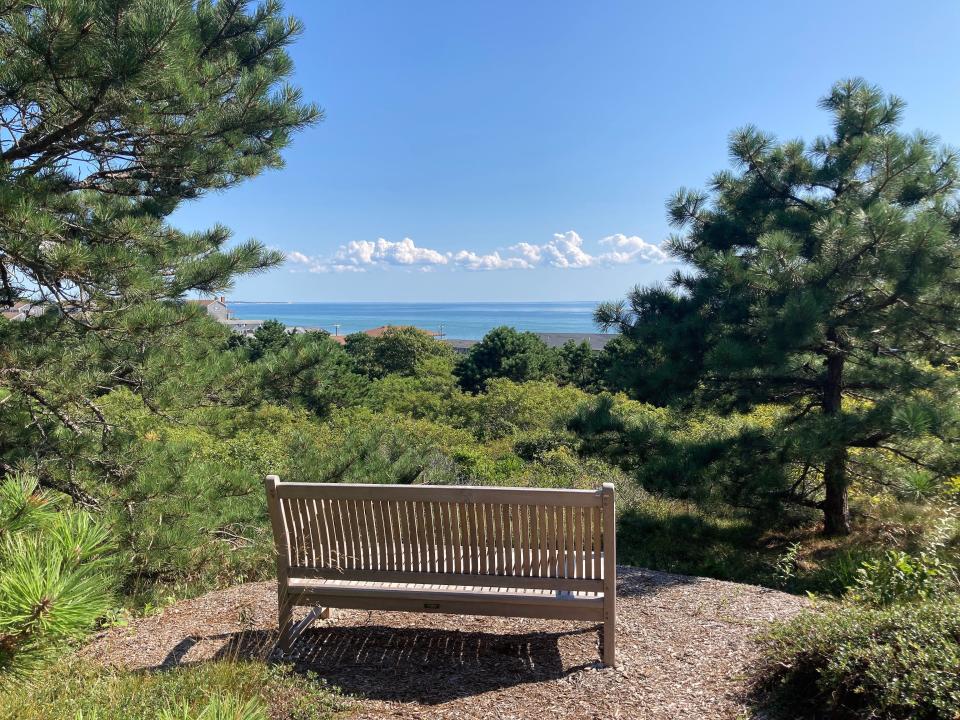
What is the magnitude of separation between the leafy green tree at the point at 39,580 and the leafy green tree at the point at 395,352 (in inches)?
1344

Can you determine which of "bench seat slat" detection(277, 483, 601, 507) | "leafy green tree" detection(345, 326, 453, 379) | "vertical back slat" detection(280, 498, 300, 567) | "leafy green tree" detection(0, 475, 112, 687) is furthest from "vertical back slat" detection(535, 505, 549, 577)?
"leafy green tree" detection(345, 326, 453, 379)

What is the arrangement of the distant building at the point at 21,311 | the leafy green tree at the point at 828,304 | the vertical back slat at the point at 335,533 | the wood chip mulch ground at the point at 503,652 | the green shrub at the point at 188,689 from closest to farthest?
1. the green shrub at the point at 188,689
2. the wood chip mulch ground at the point at 503,652
3. the vertical back slat at the point at 335,533
4. the distant building at the point at 21,311
5. the leafy green tree at the point at 828,304

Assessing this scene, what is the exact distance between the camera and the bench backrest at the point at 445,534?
305cm

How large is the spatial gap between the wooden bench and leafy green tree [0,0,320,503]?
6.24ft


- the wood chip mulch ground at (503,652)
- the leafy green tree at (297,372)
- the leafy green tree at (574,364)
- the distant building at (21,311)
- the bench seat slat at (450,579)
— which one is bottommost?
the leafy green tree at (574,364)

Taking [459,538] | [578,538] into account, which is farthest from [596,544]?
[459,538]

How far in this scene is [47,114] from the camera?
12.9ft

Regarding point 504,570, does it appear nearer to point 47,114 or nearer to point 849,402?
point 47,114

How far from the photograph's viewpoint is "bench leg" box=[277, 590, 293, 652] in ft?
11.0

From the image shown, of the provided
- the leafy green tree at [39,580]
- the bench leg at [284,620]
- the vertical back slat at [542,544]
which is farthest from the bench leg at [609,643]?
the leafy green tree at [39,580]

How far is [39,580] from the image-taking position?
1178 millimetres

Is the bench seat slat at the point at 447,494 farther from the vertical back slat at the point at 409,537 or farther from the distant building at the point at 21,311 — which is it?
the distant building at the point at 21,311

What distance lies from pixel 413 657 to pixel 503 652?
1.66ft

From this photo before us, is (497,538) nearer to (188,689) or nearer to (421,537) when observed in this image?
(421,537)
